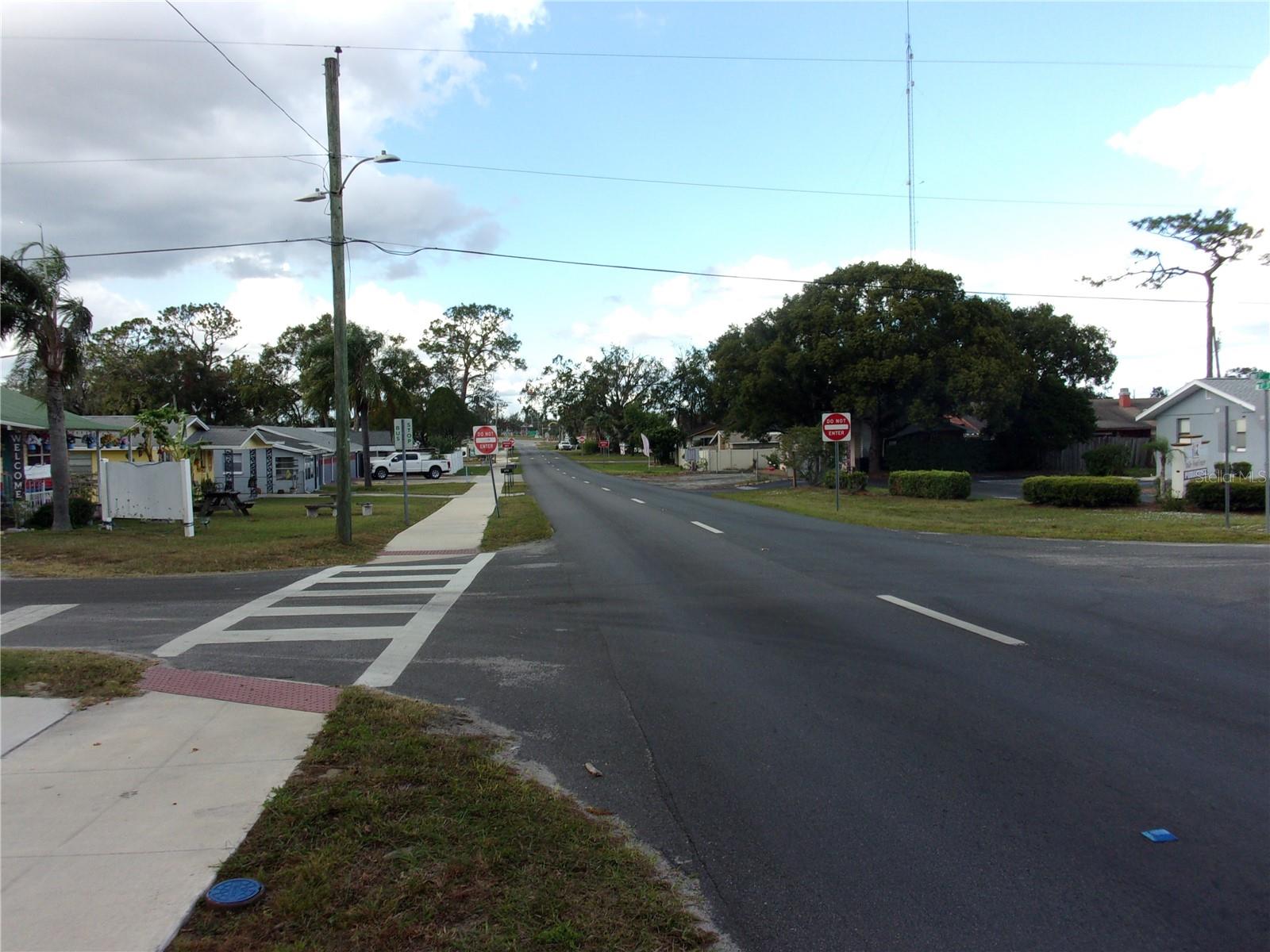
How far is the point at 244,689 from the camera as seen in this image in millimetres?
7152

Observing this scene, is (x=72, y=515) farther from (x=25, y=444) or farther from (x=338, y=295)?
(x=338, y=295)

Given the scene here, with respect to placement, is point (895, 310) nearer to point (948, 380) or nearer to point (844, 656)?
point (948, 380)

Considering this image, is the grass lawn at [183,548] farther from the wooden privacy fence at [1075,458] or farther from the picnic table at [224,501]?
the wooden privacy fence at [1075,458]

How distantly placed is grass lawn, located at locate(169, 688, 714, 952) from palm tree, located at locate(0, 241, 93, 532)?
1755 centimetres

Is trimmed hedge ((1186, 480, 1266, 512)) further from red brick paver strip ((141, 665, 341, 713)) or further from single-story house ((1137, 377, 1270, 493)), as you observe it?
red brick paver strip ((141, 665, 341, 713))

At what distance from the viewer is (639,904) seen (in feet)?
12.5

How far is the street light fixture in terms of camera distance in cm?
Result: 1705

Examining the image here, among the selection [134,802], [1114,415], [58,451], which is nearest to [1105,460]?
[1114,415]

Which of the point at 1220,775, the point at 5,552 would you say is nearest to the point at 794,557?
the point at 1220,775

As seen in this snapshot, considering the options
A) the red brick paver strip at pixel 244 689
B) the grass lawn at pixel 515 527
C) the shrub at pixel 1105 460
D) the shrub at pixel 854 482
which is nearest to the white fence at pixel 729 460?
the shrub at pixel 1105 460

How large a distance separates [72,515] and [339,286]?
922cm

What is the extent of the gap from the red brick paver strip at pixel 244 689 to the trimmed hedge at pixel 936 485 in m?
24.9

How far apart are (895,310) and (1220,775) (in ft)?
120

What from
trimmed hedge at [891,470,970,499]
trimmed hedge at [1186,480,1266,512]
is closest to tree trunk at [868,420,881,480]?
trimmed hedge at [891,470,970,499]
